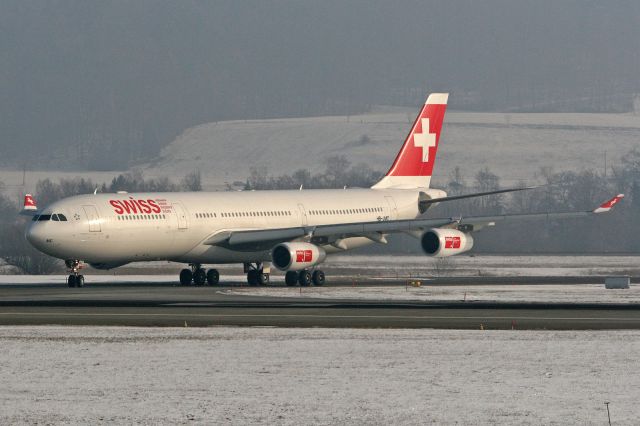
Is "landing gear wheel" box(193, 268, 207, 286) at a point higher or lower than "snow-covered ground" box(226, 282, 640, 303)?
higher

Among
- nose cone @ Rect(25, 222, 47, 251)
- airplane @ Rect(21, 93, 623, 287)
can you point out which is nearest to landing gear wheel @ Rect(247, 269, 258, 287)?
airplane @ Rect(21, 93, 623, 287)

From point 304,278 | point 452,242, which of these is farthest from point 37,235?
point 452,242

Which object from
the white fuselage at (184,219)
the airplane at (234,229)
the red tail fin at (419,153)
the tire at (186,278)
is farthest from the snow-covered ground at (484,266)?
the tire at (186,278)

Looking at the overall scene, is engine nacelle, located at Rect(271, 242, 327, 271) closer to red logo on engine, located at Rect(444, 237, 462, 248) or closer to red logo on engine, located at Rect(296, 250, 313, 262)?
red logo on engine, located at Rect(296, 250, 313, 262)

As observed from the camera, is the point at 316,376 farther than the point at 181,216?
No

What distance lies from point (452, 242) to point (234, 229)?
1080 centimetres

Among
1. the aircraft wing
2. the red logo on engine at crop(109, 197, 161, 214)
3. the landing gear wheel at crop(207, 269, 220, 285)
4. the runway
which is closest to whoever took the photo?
the runway

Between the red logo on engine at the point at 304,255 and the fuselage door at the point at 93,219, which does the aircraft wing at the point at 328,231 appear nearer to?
the red logo on engine at the point at 304,255

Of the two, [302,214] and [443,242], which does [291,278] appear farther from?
[443,242]

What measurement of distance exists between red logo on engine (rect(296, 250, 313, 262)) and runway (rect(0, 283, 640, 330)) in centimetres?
718

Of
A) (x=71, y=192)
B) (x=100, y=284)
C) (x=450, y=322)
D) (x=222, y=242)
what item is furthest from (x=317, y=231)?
(x=71, y=192)

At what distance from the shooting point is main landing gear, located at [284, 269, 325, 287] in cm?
6297

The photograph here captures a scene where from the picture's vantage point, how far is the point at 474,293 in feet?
181

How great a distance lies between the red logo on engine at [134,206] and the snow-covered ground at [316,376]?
940 inches
